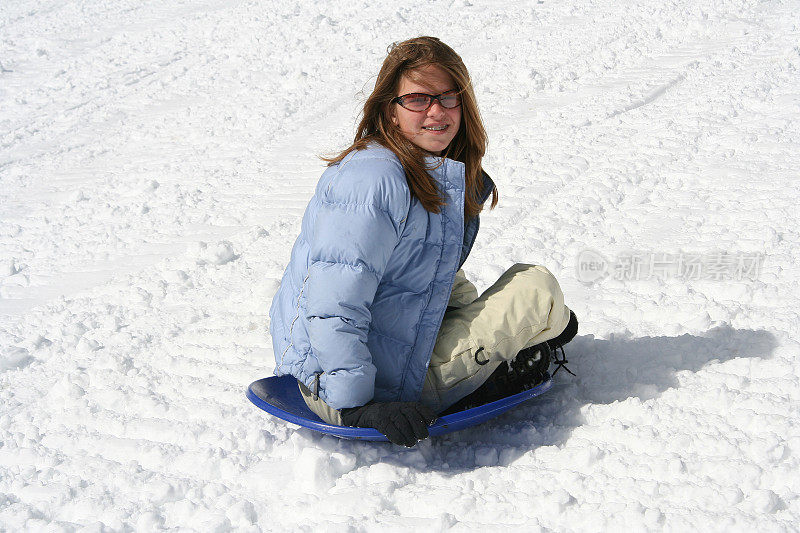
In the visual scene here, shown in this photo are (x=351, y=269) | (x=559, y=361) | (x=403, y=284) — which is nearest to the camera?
(x=351, y=269)

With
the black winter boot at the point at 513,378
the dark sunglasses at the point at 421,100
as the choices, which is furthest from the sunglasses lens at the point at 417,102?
the black winter boot at the point at 513,378

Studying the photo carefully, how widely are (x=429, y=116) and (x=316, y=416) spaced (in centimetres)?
99

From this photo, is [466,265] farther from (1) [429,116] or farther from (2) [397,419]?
(2) [397,419]

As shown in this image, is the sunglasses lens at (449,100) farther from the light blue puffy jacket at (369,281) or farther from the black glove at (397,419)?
the black glove at (397,419)

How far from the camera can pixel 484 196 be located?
246 centimetres

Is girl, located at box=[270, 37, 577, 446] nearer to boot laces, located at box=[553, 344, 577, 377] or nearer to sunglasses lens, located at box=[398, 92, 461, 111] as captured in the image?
sunglasses lens, located at box=[398, 92, 461, 111]

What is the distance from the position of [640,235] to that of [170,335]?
2249mm

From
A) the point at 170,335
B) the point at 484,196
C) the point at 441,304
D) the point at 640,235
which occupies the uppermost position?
the point at 484,196

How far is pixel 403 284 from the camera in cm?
215

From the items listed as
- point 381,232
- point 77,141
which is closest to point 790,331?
point 381,232

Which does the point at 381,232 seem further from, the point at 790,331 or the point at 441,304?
the point at 790,331

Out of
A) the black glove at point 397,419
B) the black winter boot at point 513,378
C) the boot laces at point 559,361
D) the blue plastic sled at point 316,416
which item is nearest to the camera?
the black glove at point 397,419

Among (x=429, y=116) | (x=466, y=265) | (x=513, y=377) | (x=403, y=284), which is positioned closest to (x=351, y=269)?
(x=403, y=284)

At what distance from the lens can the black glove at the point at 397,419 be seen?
198 centimetres
